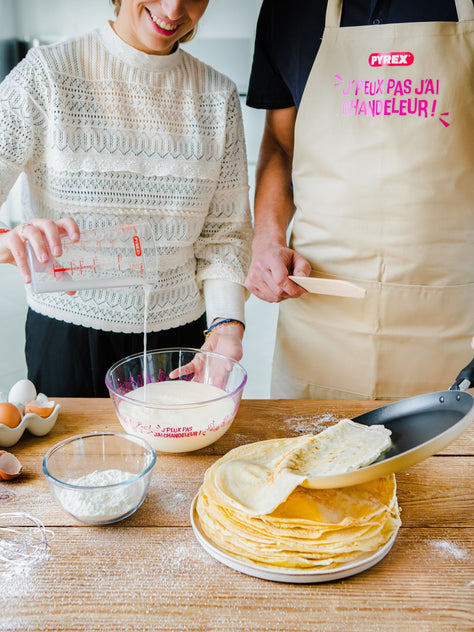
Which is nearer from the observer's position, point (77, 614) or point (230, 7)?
point (77, 614)

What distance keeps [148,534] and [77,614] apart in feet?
0.54

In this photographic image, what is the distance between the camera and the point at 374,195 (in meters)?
1.42

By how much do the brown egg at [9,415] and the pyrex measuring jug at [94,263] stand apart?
219mm

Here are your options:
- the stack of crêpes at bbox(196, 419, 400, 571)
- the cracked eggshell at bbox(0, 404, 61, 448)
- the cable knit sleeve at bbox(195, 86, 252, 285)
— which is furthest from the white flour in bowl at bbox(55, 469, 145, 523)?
the cable knit sleeve at bbox(195, 86, 252, 285)

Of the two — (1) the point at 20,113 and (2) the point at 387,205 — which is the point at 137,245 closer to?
(1) the point at 20,113

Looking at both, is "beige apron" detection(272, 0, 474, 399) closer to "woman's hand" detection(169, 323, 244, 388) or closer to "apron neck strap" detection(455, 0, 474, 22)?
"apron neck strap" detection(455, 0, 474, 22)

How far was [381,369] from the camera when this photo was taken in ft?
5.03

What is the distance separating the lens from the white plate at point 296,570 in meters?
0.75

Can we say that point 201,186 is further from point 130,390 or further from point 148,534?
point 148,534

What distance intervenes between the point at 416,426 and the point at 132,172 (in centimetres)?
84

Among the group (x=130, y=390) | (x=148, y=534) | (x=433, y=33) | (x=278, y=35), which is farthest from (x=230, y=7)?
(x=148, y=534)

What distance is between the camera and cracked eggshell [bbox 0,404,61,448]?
1.04 metres

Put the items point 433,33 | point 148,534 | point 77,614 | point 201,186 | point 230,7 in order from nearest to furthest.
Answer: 1. point 77,614
2. point 148,534
3. point 433,33
4. point 201,186
5. point 230,7

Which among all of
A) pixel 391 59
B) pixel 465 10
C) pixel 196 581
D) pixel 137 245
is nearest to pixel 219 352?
pixel 137 245
